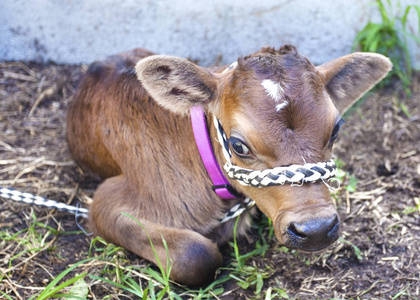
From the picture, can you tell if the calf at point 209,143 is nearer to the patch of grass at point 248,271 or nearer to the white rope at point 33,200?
the patch of grass at point 248,271

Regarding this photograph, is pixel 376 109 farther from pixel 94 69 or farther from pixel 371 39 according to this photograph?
pixel 94 69

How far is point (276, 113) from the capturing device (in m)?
2.92

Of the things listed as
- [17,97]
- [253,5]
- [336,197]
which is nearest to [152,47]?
[253,5]

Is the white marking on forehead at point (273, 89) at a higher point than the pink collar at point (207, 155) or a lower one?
higher

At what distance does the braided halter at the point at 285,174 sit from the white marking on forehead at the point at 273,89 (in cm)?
41

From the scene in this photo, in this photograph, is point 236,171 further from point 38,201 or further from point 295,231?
point 38,201

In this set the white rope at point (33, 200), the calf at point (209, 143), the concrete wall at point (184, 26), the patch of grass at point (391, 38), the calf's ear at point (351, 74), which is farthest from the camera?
the concrete wall at point (184, 26)

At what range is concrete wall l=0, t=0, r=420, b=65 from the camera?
5.61m

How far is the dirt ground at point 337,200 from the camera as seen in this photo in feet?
11.6

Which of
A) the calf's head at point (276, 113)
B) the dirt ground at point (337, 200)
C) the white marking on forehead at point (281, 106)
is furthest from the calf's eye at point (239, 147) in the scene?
the dirt ground at point (337, 200)

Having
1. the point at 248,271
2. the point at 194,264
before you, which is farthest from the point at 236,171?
the point at 248,271

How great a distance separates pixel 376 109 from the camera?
5.38 meters

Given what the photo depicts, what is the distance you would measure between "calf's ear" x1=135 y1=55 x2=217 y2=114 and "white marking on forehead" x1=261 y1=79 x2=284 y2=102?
0.43 metres

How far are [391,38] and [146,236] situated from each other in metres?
3.54
